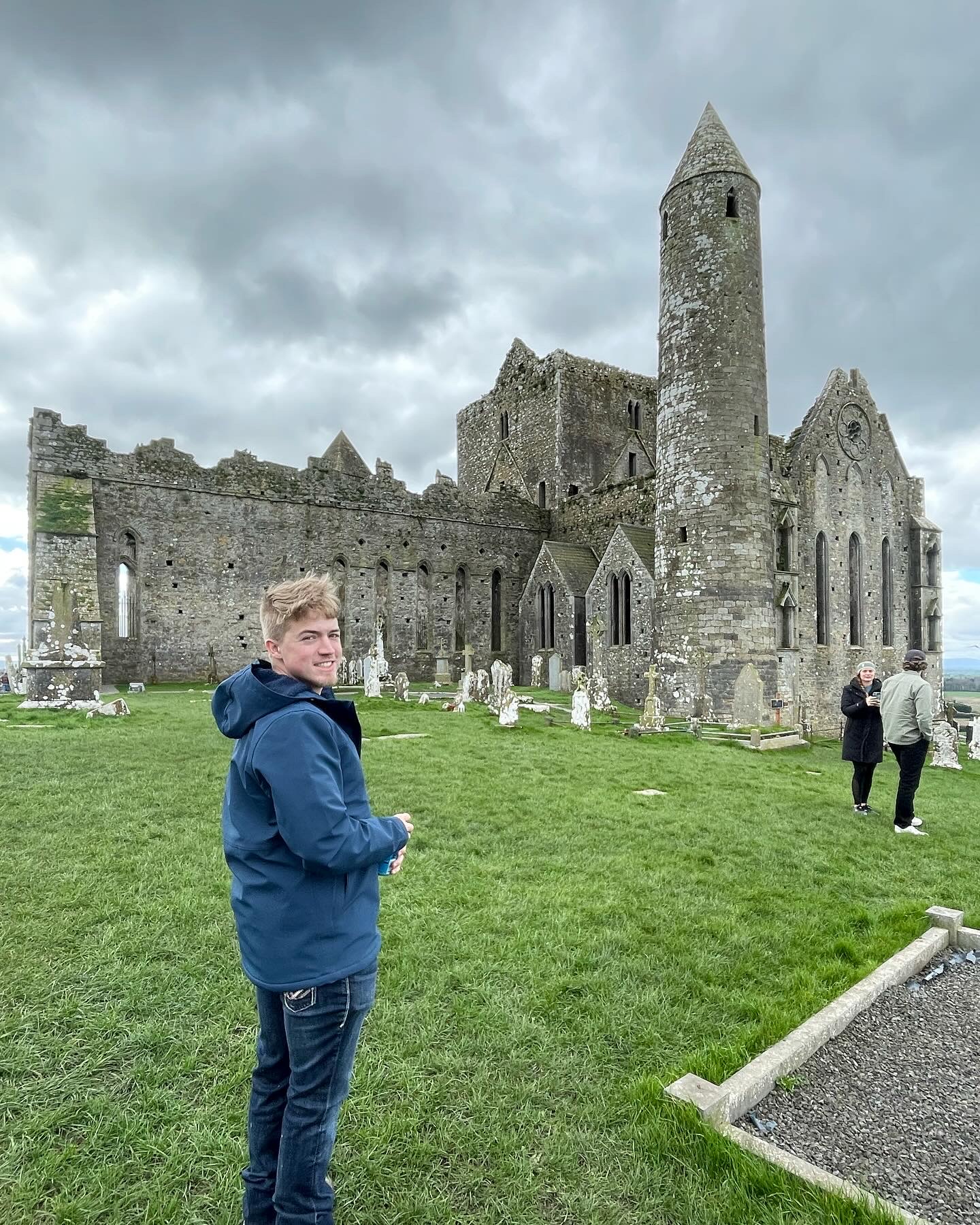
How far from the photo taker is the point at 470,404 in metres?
36.7

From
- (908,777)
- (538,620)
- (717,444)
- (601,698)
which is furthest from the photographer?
(538,620)

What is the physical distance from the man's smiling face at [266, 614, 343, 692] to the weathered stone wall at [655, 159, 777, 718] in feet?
51.2

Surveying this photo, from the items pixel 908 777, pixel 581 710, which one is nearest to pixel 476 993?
pixel 908 777

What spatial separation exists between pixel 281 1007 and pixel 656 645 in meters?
16.8

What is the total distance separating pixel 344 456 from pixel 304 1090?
111 feet

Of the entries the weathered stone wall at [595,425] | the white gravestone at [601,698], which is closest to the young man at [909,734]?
the white gravestone at [601,698]

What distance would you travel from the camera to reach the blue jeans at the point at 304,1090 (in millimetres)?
1801

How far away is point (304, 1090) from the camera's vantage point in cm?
182

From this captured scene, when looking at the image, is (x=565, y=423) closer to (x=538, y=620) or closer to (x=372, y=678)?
(x=538, y=620)

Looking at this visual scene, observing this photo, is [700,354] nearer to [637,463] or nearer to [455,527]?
[455,527]

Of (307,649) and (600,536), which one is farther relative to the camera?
(600,536)

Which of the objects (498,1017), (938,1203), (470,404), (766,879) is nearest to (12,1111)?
(498,1017)

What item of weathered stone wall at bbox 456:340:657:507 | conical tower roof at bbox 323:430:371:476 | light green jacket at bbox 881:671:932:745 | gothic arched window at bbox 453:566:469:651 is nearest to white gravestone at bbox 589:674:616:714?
light green jacket at bbox 881:671:932:745

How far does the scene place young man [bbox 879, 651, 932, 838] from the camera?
262 inches
